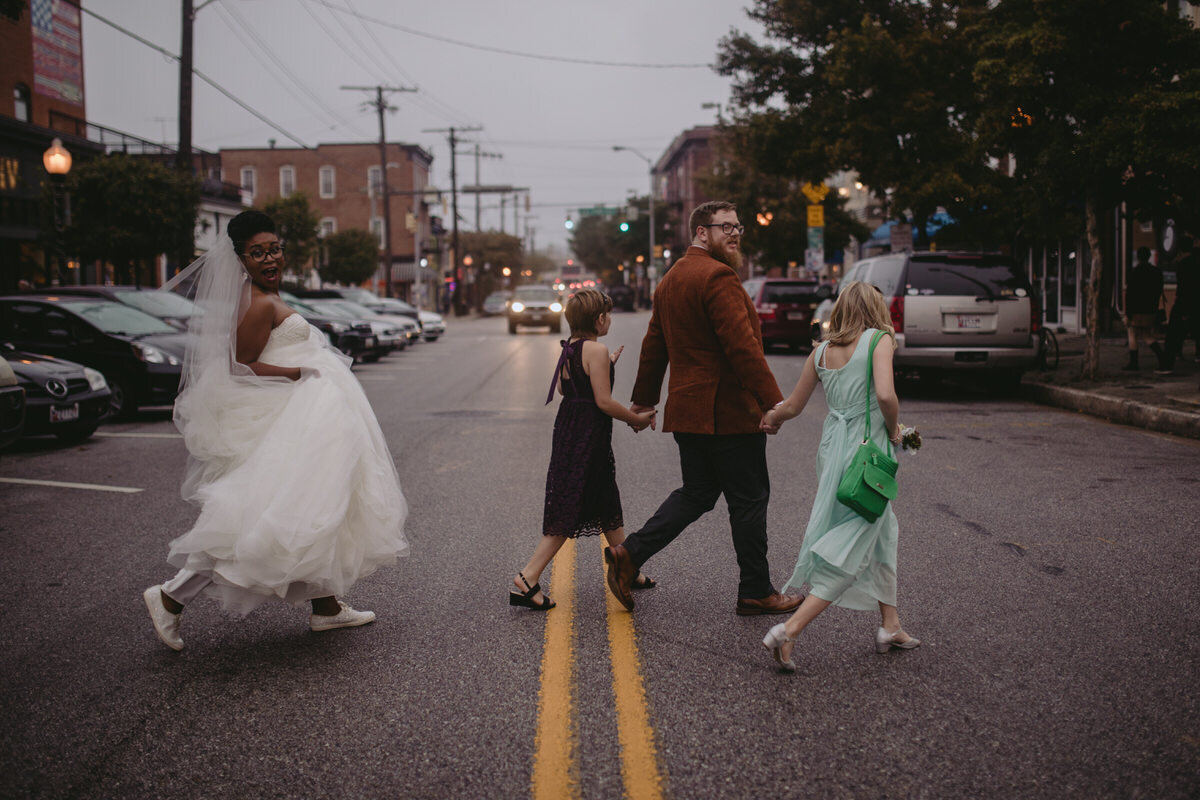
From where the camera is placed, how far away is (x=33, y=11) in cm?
2900

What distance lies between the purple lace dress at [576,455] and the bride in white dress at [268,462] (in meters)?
0.74

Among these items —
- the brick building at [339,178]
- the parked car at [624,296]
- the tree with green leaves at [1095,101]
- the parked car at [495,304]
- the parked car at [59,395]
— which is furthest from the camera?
the brick building at [339,178]

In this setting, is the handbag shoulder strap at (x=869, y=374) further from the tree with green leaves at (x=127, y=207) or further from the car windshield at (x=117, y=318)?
the tree with green leaves at (x=127, y=207)

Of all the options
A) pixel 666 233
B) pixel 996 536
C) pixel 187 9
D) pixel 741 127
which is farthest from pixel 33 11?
pixel 666 233

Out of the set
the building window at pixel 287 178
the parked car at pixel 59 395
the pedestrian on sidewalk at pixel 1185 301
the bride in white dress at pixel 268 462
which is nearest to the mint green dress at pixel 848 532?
the bride in white dress at pixel 268 462

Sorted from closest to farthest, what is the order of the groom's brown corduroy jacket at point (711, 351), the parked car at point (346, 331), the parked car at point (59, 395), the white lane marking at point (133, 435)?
the groom's brown corduroy jacket at point (711, 351) < the parked car at point (59, 395) < the white lane marking at point (133, 435) < the parked car at point (346, 331)

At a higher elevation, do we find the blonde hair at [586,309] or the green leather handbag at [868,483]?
the blonde hair at [586,309]

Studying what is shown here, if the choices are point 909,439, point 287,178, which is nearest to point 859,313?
point 909,439

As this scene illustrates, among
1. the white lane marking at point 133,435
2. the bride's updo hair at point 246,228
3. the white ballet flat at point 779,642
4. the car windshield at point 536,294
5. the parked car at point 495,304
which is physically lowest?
the white ballet flat at point 779,642

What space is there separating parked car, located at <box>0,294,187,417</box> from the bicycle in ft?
38.0

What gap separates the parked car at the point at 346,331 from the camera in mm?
21328

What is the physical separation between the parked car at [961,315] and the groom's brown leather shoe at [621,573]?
9328mm

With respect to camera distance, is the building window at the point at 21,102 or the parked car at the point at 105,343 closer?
the parked car at the point at 105,343

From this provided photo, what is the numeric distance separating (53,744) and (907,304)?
1173 centimetres
